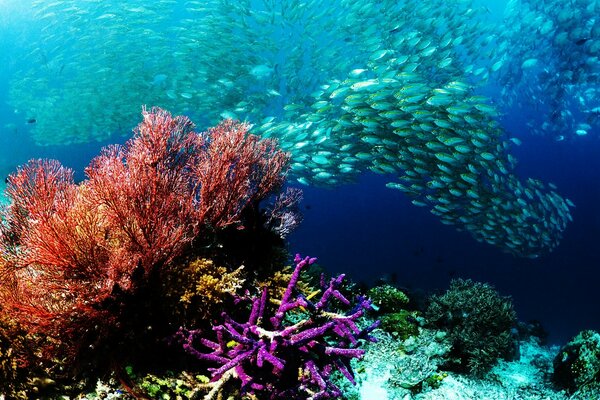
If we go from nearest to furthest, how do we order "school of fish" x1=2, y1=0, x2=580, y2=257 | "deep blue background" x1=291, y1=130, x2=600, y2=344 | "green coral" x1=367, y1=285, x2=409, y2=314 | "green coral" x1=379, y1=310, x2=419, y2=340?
"green coral" x1=379, y1=310, x2=419, y2=340 → "green coral" x1=367, y1=285, x2=409, y2=314 → "school of fish" x1=2, y1=0, x2=580, y2=257 → "deep blue background" x1=291, y1=130, x2=600, y2=344

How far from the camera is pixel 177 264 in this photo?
11.0 ft

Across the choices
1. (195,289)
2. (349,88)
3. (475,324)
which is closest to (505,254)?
(349,88)

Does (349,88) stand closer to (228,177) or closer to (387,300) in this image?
(387,300)

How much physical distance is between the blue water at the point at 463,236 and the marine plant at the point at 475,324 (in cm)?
2736

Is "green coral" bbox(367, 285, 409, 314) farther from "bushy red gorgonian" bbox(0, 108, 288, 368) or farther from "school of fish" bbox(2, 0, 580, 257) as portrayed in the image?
"school of fish" bbox(2, 0, 580, 257)

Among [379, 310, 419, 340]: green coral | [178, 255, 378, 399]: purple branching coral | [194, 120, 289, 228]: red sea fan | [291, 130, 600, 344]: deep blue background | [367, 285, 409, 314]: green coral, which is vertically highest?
[291, 130, 600, 344]: deep blue background

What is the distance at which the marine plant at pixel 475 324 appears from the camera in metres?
5.66

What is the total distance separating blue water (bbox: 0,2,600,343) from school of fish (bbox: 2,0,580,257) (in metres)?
8.55

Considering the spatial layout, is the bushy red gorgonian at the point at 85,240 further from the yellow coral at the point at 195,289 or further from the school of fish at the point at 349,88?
the school of fish at the point at 349,88

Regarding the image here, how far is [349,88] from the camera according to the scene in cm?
1211

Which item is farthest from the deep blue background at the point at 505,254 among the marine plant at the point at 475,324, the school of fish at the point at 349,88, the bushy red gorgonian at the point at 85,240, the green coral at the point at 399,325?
the bushy red gorgonian at the point at 85,240

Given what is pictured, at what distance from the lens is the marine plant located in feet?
18.6

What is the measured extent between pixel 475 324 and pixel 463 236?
32274mm

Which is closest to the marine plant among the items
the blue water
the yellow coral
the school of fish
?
the yellow coral
